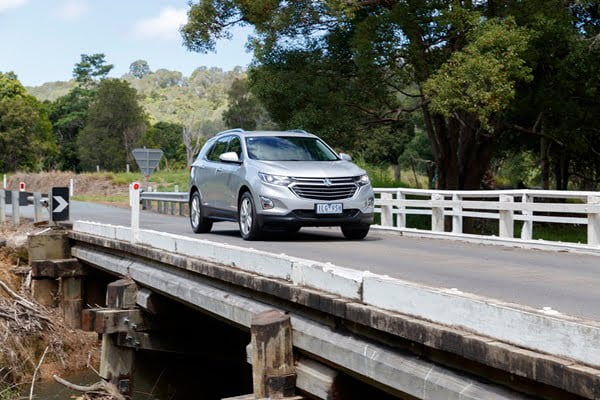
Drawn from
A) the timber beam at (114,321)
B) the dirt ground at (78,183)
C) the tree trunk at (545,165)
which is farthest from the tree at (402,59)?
the dirt ground at (78,183)

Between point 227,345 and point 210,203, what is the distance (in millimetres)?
2901

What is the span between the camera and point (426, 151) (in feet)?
188

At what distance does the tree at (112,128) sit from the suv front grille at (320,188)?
7405 cm

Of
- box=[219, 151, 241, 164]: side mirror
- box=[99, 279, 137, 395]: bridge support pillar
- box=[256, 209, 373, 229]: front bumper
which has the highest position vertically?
box=[219, 151, 241, 164]: side mirror

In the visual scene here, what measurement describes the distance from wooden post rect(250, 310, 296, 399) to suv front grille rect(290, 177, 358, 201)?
239 inches

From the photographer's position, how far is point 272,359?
6801 mm

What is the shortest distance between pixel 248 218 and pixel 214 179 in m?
1.67

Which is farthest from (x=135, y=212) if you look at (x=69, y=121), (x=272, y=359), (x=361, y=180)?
(x=69, y=121)

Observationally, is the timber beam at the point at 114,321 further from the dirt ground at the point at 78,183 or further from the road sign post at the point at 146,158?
the dirt ground at the point at 78,183

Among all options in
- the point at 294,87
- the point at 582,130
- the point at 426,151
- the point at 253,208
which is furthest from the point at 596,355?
the point at 426,151

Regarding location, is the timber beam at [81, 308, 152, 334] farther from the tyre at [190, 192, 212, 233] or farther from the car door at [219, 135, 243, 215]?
the tyre at [190, 192, 212, 233]

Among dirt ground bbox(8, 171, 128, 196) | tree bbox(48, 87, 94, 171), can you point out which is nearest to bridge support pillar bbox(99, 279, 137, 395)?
dirt ground bbox(8, 171, 128, 196)

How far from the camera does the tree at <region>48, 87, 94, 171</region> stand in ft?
318

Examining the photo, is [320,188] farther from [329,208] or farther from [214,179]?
[214,179]
